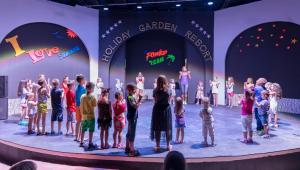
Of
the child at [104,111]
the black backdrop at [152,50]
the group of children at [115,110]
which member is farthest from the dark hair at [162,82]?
the black backdrop at [152,50]

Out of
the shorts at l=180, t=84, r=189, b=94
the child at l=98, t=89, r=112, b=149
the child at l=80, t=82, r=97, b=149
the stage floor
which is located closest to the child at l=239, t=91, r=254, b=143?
the stage floor

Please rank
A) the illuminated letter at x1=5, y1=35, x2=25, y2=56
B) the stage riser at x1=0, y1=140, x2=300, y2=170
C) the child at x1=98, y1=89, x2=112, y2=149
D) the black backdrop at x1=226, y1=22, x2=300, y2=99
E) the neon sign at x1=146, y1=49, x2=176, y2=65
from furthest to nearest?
1. the neon sign at x1=146, y1=49, x2=176, y2=65
2. the black backdrop at x1=226, y1=22, x2=300, y2=99
3. the illuminated letter at x1=5, y1=35, x2=25, y2=56
4. the child at x1=98, y1=89, x2=112, y2=149
5. the stage riser at x1=0, y1=140, x2=300, y2=170

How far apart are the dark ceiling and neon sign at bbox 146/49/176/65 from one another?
2356mm

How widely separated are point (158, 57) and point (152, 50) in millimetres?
498

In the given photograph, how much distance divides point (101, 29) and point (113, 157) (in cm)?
1066

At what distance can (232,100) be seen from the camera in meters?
15.2

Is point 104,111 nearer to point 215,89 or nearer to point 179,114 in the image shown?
point 179,114

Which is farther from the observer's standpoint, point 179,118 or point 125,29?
point 125,29

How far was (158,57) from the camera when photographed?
17.2m

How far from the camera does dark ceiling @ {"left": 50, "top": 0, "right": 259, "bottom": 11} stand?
47.0 feet

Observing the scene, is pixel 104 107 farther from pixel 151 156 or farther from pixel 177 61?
pixel 177 61

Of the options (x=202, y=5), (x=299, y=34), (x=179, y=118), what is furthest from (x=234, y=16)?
(x=179, y=118)

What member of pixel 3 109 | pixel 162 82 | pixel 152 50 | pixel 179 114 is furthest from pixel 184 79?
pixel 162 82

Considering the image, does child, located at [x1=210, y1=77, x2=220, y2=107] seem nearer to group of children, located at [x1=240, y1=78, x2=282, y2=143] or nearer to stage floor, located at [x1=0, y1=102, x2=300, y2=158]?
stage floor, located at [x1=0, y1=102, x2=300, y2=158]
